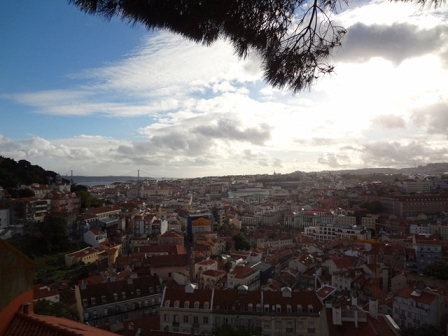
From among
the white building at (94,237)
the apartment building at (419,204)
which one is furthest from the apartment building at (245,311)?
the apartment building at (419,204)

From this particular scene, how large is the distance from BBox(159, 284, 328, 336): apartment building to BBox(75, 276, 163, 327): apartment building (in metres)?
2.28

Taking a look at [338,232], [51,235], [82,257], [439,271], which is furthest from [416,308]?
[338,232]

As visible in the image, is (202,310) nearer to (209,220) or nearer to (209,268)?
(209,268)

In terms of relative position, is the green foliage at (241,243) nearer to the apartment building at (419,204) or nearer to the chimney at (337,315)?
the chimney at (337,315)

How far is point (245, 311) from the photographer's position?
34.6ft

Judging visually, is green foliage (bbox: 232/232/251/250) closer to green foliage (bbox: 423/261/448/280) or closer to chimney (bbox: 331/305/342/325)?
green foliage (bbox: 423/261/448/280)

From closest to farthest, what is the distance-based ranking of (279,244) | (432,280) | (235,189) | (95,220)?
1. (432,280)
2. (95,220)
3. (279,244)
4. (235,189)

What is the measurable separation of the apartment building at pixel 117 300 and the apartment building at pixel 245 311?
7.47 ft

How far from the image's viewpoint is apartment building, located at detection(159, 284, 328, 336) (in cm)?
1034

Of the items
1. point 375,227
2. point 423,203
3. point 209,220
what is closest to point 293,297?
point 209,220

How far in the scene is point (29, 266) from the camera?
2.66 metres

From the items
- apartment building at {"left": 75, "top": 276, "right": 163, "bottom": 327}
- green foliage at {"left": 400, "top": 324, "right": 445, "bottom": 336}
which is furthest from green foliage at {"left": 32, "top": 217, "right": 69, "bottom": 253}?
green foliage at {"left": 400, "top": 324, "right": 445, "bottom": 336}

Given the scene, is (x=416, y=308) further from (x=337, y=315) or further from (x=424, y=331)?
(x=337, y=315)

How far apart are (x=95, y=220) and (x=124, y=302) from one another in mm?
12314
